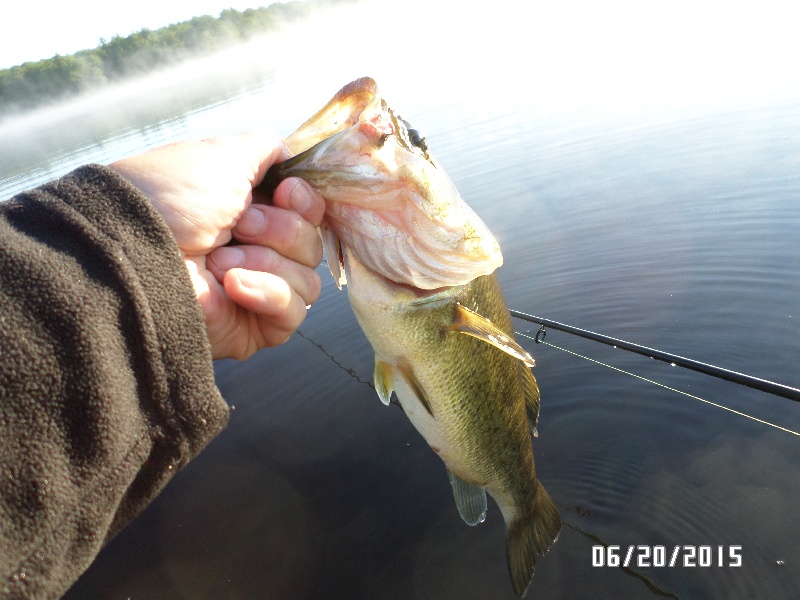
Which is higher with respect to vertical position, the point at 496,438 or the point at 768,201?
the point at 496,438

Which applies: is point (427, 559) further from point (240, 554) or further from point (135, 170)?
point (135, 170)

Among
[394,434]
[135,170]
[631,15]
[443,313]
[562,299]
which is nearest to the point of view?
[135,170]

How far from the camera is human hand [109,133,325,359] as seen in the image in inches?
60.6

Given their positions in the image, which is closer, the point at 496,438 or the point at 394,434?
the point at 496,438

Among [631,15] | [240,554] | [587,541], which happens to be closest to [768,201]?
[587,541]

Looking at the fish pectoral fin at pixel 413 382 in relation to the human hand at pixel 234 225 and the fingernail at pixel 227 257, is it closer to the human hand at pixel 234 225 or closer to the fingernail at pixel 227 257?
the human hand at pixel 234 225

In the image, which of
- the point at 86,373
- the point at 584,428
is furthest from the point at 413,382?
the point at 584,428

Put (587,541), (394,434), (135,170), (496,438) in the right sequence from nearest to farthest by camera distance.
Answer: (135,170)
(496,438)
(587,541)
(394,434)

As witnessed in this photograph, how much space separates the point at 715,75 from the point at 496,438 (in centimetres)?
1297

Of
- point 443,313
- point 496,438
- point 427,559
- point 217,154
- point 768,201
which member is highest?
point 217,154

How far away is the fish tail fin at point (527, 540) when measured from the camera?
266 cm

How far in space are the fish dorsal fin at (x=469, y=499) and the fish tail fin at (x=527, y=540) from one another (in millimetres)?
Answer: 204

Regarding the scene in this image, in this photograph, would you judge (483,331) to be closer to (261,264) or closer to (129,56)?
(261,264)

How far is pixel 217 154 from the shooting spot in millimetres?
1649
